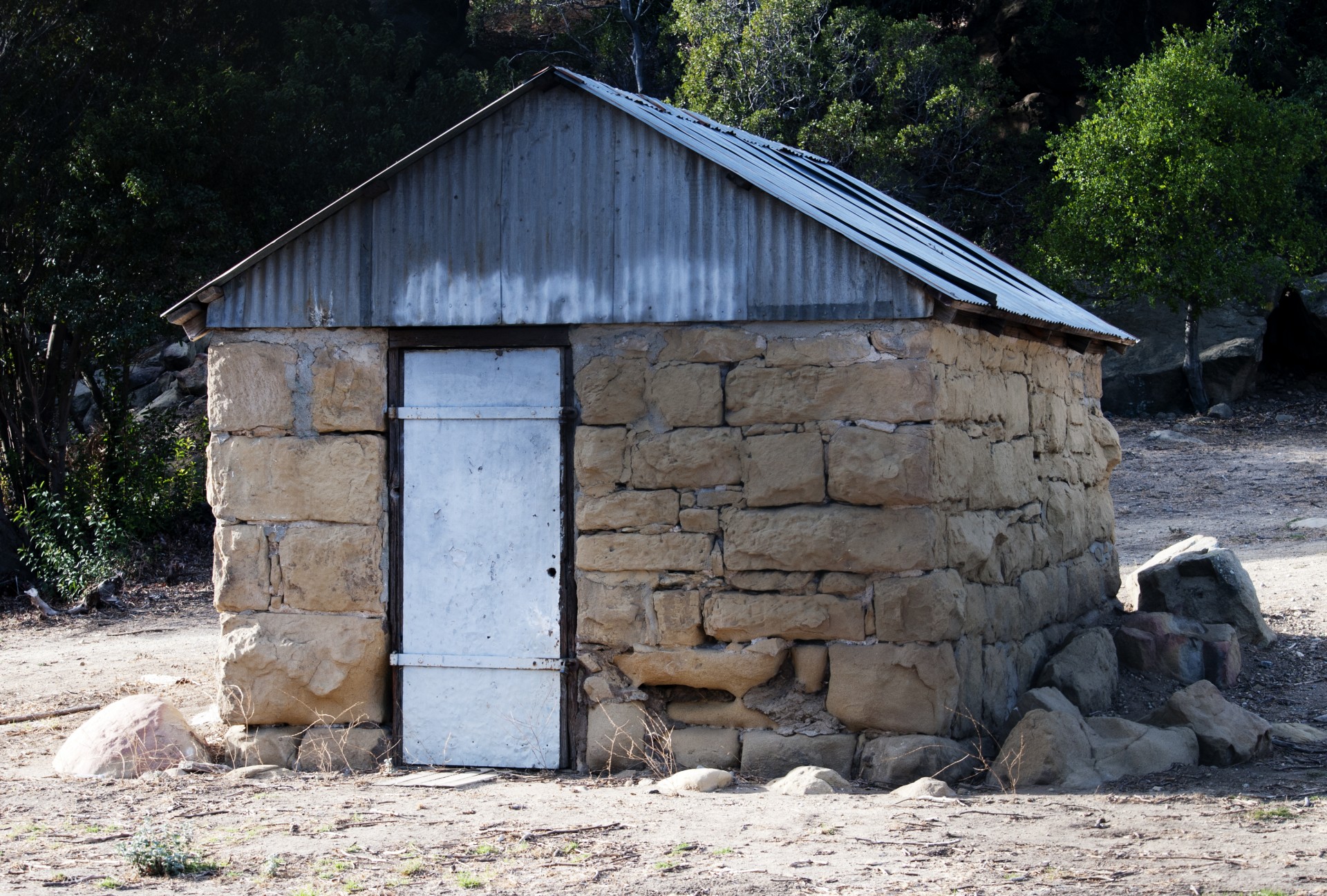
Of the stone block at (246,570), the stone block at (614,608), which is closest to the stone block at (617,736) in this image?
the stone block at (614,608)

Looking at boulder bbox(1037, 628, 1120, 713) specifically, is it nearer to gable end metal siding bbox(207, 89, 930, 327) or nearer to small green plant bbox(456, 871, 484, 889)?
gable end metal siding bbox(207, 89, 930, 327)

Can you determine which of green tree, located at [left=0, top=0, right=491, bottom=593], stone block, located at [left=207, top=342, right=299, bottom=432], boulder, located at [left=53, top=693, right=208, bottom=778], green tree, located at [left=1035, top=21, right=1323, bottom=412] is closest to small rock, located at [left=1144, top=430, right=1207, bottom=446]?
green tree, located at [left=1035, top=21, right=1323, bottom=412]

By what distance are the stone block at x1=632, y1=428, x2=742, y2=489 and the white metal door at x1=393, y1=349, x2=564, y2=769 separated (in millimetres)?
462

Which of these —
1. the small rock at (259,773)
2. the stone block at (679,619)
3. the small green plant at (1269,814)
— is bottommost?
the small rock at (259,773)

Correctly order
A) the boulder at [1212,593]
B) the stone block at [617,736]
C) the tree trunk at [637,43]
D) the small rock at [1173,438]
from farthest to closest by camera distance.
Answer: the tree trunk at [637,43] < the small rock at [1173,438] < the boulder at [1212,593] < the stone block at [617,736]

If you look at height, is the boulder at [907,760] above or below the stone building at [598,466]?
below

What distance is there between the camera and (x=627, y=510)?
6.17 m

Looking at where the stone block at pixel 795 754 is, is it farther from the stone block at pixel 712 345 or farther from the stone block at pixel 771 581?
the stone block at pixel 712 345

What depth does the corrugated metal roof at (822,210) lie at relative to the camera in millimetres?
6027

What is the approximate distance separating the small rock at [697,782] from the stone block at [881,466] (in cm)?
139

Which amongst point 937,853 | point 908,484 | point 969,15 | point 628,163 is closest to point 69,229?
point 628,163

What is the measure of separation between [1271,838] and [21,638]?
36.5 feet

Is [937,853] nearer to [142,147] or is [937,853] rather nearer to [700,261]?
[700,261]

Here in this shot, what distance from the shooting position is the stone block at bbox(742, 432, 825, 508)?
5961 millimetres
